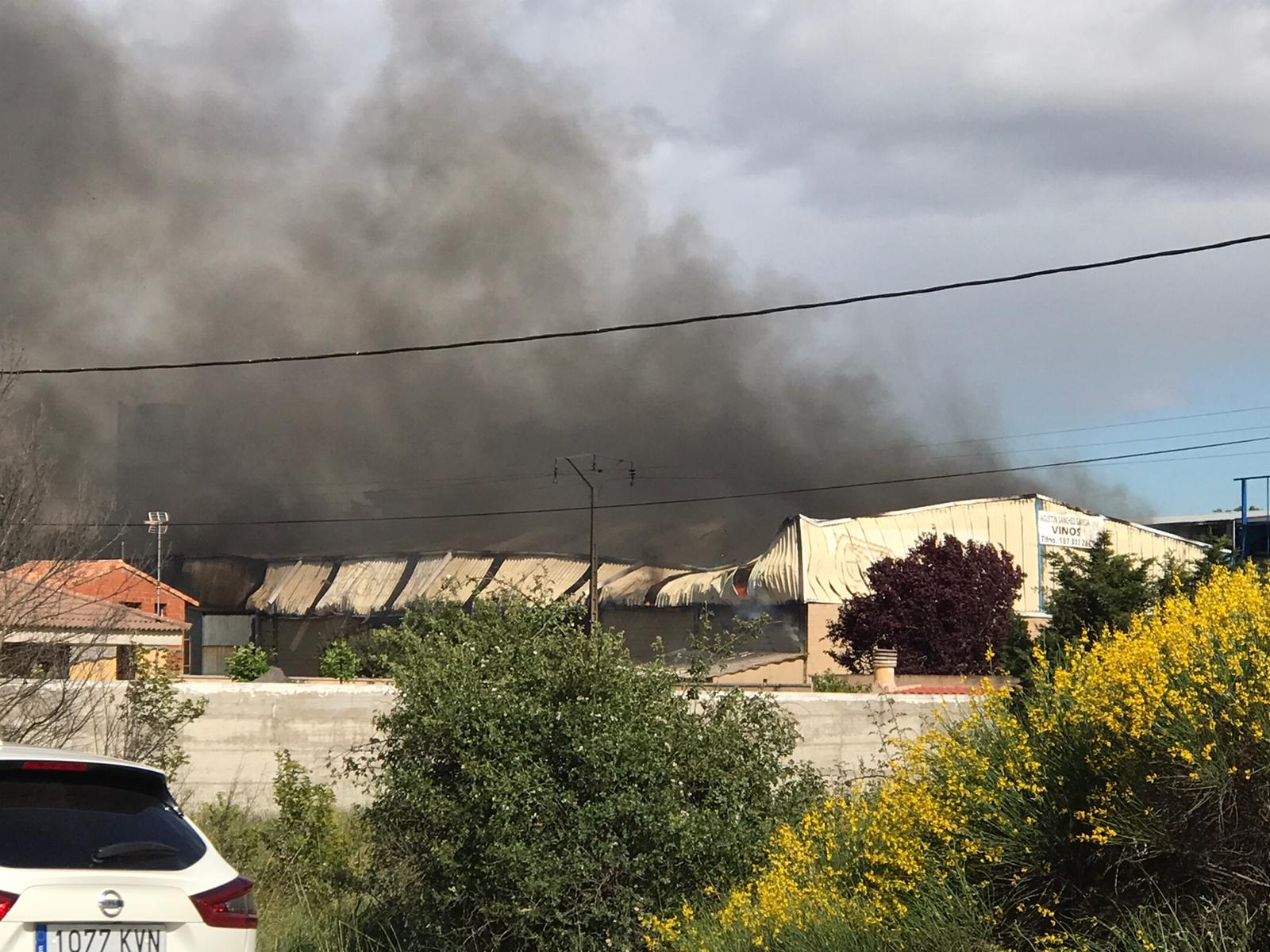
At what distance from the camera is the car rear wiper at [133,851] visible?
15.2 ft

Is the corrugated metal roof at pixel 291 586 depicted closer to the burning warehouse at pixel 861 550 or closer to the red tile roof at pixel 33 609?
the burning warehouse at pixel 861 550

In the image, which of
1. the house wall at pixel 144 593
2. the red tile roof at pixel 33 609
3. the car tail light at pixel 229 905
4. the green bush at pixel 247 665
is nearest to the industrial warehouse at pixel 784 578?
the house wall at pixel 144 593

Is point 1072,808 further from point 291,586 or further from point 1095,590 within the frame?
point 291,586

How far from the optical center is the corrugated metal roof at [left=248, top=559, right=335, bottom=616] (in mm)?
81137

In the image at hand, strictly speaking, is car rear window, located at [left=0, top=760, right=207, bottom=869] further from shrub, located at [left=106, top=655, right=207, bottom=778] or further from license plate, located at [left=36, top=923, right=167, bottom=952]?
shrub, located at [left=106, top=655, right=207, bottom=778]

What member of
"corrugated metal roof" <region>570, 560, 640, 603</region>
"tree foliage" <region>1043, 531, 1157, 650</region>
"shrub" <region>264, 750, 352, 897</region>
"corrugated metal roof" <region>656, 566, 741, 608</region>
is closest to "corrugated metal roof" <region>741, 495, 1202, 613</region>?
"corrugated metal roof" <region>656, 566, 741, 608</region>

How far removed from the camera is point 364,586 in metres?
79.9

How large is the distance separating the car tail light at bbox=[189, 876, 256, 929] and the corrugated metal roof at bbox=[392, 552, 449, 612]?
71.1 metres

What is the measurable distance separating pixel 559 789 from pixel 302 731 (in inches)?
415

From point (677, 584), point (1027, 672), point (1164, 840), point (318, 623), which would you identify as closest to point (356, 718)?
point (1027, 672)

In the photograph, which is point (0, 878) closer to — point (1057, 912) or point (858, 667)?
point (1057, 912)

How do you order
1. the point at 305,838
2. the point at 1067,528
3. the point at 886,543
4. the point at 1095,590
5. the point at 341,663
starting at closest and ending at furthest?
the point at 305,838 → the point at 1095,590 → the point at 341,663 → the point at 886,543 → the point at 1067,528

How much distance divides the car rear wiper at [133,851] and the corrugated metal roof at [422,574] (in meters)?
71.3

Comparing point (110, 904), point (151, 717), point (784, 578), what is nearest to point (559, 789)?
point (110, 904)
